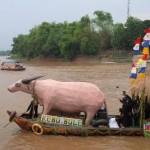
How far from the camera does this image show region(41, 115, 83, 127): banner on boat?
14875mm

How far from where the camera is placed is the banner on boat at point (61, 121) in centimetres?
1488

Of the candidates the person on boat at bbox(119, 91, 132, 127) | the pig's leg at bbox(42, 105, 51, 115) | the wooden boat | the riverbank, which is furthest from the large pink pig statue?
the riverbank

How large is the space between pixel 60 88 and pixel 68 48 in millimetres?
59883

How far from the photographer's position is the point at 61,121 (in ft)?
49.1

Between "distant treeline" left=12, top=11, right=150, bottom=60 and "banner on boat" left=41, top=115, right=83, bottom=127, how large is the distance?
5307cm

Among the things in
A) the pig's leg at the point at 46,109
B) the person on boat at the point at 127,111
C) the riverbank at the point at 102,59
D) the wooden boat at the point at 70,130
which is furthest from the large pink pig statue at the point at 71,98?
the riverbank at the point at 102,59

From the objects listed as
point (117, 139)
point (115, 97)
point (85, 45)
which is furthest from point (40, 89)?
point (85, 45)

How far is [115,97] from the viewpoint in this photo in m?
25.2

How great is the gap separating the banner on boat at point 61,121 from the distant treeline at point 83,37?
174ft

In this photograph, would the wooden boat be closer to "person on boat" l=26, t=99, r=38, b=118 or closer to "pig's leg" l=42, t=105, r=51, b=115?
"pig's leg" l=42, t=105, r=51, b=115

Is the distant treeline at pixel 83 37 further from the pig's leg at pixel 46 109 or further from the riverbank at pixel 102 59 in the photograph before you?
the pig's leg at pixel 46 109

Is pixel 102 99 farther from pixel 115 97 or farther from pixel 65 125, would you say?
pixel 115 97

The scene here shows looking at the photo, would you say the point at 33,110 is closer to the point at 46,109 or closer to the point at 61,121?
the point at 46,109

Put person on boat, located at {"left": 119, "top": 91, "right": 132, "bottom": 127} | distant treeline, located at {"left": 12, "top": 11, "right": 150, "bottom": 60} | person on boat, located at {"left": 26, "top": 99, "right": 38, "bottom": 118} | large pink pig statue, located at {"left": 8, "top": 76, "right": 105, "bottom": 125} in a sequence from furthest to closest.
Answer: distant treeline, located at {"left": 12, "top": 11, "right": 150, "bottom": 60}
person on boat, located at {"left": 26, "top": 99, "right": 38, "bottom": 118}
large pink pig statue, located at {"left": 8, "top": 76, "right": 105, "bottom": 125}
person on boat, located at {"left": 119, "top": 91, "right": 132, "bottom": 127}
